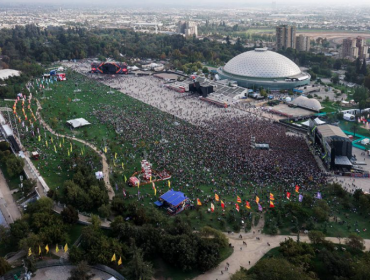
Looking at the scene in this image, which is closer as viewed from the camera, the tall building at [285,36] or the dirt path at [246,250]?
the dirt path at [246,250]

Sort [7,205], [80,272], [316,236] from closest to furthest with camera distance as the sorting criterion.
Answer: [80,272]
[316,236]
[7,205]

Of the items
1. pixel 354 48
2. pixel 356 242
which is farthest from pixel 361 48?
pixel 356 242

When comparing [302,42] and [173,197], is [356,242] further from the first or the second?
[302,42]

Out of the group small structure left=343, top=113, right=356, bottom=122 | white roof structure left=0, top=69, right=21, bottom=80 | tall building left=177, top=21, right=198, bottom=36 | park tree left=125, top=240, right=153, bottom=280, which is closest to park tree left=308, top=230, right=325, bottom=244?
park tree left=125, top=240, right=153, bottom=280

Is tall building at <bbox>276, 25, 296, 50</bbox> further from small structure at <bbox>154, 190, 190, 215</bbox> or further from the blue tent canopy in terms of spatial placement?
small structure at <bbox>154, 190, 190, 215</bbox>

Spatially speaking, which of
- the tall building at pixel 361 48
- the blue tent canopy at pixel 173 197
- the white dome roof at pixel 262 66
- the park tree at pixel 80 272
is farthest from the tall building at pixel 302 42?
the park tree at pixel 80 272

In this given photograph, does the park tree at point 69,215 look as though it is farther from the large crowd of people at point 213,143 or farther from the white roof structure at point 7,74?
the white roof structure at point 7,74
